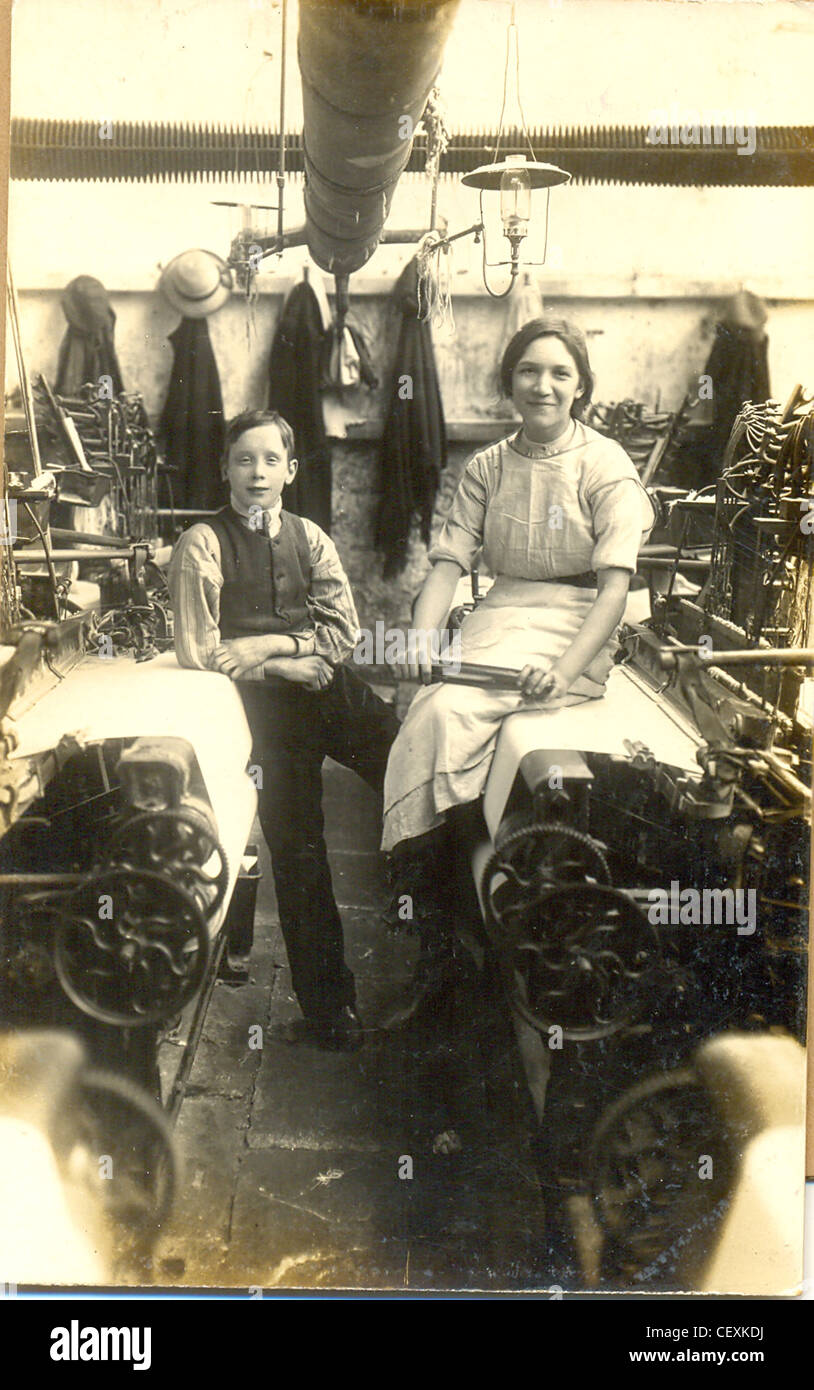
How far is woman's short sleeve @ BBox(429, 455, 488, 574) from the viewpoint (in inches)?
116

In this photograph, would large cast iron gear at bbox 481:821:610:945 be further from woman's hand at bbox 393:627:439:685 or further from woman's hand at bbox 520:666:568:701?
woman's hand at bbox 393:627:439:685

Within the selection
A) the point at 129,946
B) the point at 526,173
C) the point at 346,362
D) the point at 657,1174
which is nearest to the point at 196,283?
the point at 346,362

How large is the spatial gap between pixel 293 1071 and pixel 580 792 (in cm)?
94

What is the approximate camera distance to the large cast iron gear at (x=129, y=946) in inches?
115

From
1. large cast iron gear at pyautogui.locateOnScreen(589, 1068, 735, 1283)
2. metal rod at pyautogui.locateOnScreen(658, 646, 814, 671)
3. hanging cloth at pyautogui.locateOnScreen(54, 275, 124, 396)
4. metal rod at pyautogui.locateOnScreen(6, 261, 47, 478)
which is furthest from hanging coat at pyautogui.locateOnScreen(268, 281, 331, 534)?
large cast iron gear at pyautogui.locateOnScreen(589, 1068, 735, 1283)

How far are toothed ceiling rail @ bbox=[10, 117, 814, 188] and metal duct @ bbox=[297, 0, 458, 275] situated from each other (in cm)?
17

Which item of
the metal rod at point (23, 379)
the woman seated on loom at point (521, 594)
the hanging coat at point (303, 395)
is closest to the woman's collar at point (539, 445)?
the woman seated on loom at point (521, 594)

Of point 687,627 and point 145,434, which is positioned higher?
point 145,434

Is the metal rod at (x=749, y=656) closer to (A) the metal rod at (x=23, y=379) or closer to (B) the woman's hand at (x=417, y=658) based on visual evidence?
(B) the woman's hand at (x=417, y=658)

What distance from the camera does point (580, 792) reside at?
289 cm

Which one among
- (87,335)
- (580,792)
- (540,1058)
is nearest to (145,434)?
(87,335)

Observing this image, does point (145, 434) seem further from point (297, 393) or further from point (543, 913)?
point (543, 913)

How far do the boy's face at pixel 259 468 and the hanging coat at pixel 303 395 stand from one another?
0.03 meters

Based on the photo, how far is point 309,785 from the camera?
2969mm
